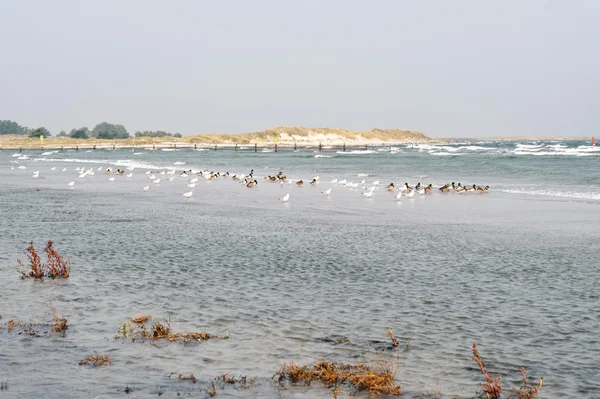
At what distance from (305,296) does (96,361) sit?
159 inches

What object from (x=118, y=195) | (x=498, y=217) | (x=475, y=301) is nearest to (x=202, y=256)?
(x=475, y=301)

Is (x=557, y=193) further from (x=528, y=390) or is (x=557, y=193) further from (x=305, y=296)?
(x=528, y=390)

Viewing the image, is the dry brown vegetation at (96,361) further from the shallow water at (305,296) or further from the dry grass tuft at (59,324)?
the dry grass tuft at (59,324)

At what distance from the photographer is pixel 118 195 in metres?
32.9

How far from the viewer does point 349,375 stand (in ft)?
23.0

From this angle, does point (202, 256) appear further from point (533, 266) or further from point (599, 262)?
point (599, 262)

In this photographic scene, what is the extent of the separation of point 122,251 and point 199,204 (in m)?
13.2

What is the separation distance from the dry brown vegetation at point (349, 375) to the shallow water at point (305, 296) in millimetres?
194

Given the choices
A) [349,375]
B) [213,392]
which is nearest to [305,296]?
[349,375]

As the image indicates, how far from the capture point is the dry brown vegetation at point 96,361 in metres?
7.39

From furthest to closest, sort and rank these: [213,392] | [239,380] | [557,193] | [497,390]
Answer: [557,193] < [239,380] < [213,392] < [497,390]

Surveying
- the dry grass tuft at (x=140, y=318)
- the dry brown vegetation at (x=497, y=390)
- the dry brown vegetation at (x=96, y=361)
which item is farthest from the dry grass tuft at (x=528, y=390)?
the dry grass tuft at (x=140, y=318)

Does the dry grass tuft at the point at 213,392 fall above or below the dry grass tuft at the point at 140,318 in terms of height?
below

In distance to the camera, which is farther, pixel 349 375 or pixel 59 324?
pixel 59 324
